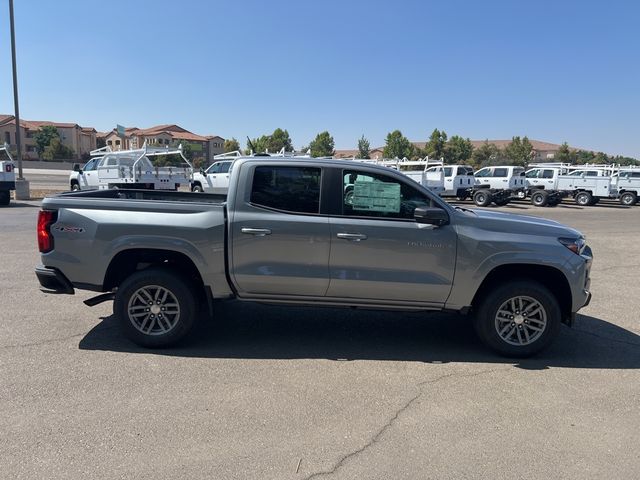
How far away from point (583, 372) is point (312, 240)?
2.78 metres

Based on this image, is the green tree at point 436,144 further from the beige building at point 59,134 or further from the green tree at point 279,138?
the beige building at point 59,134

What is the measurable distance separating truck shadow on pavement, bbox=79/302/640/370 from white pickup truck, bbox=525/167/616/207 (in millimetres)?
23193

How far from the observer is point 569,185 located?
28219 millimetres

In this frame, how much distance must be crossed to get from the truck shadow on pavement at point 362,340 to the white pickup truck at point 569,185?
913 inches

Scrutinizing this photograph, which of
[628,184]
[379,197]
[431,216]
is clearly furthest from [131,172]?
[628,184]

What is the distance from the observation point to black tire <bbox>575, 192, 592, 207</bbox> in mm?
28091

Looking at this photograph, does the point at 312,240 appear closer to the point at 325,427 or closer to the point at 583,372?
the point at 325,427

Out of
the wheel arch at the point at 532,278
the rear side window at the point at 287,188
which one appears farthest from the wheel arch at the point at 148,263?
the wheel arch at the point at 532,278

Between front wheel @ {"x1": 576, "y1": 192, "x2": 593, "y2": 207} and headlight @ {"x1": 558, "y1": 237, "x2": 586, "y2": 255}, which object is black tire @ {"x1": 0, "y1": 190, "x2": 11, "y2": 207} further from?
front wheel @ {"x1": 576, "y1": 192, "x2": 593, "y2": 207}

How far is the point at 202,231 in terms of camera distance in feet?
14.9

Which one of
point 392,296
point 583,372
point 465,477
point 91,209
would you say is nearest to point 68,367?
point 91,209

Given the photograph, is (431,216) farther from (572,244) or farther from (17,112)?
(17,112)

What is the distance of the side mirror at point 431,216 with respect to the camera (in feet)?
14.6

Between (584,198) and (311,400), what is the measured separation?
2928 centimetres
